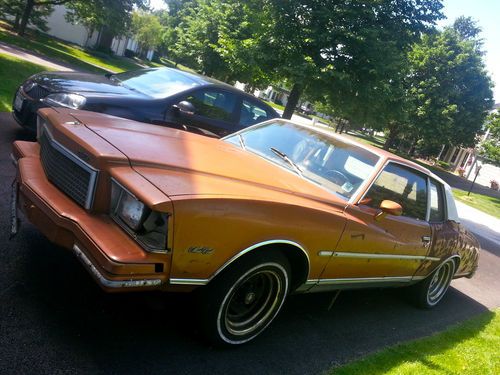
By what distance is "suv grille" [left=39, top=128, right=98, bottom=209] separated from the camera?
2.77 m

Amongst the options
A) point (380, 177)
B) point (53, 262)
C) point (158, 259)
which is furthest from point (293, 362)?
point (53, 262)

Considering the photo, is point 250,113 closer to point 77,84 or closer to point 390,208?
point 77,84

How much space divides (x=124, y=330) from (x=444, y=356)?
119 inches

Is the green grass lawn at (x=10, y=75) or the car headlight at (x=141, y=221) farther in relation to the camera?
the green grass lawn at (x=10, y=75)

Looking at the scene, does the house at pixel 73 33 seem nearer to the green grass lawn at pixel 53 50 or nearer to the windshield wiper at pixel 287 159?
the green grass lawn at pixel 53 50

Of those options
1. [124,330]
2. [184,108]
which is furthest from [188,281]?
[184,108]

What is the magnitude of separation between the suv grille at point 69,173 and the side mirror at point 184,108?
3.32 m

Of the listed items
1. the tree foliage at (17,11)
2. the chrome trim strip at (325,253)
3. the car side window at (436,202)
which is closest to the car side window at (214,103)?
A: the car side window at (436,202)

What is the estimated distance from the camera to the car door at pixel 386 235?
366cm

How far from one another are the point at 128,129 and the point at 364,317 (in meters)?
3.04

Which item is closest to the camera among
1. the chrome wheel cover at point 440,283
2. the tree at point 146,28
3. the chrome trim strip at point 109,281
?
the chrome trim strip at point 109,281

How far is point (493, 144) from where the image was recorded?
28.1m

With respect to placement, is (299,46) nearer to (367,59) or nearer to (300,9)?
(300,9)

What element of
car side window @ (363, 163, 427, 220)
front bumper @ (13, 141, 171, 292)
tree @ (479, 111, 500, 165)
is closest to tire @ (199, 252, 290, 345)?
front bumper @ (13, 141, 171, 292)
